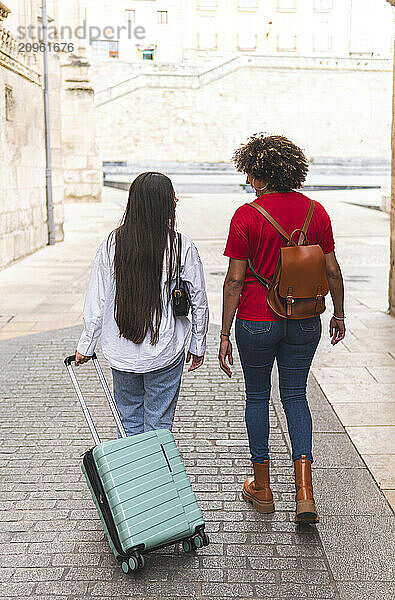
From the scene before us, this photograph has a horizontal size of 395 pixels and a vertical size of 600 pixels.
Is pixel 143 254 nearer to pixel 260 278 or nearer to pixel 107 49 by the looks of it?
pixel 260 278

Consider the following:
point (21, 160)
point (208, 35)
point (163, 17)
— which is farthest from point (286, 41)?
point (21, 160)

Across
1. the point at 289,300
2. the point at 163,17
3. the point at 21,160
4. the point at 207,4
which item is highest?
the point at 207,4

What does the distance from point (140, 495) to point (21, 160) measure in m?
12.0

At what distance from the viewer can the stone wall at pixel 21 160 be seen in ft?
43.7

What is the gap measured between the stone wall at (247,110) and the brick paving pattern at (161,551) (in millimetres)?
49338

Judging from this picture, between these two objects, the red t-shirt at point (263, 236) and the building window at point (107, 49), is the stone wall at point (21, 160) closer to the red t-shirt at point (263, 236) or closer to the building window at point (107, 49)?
the red t-shirt at point (263, 236)

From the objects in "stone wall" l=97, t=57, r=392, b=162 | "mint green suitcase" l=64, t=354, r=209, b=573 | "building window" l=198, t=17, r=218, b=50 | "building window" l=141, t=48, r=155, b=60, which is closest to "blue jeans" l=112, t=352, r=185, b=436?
"mint green suitcase" l=64, t=354, r=209, b=573

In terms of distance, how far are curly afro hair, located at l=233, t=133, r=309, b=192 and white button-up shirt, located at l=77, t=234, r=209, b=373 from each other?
0.48 metres

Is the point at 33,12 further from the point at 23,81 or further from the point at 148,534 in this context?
the point at 148,534

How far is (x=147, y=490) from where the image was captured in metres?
3.46

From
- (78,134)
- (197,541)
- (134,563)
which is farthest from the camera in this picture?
(78,134)

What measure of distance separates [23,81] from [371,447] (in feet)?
38.8

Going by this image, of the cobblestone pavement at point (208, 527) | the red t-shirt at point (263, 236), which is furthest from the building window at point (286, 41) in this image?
the red t-shirt at point (263, 236)

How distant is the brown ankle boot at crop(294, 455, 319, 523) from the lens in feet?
12.8
